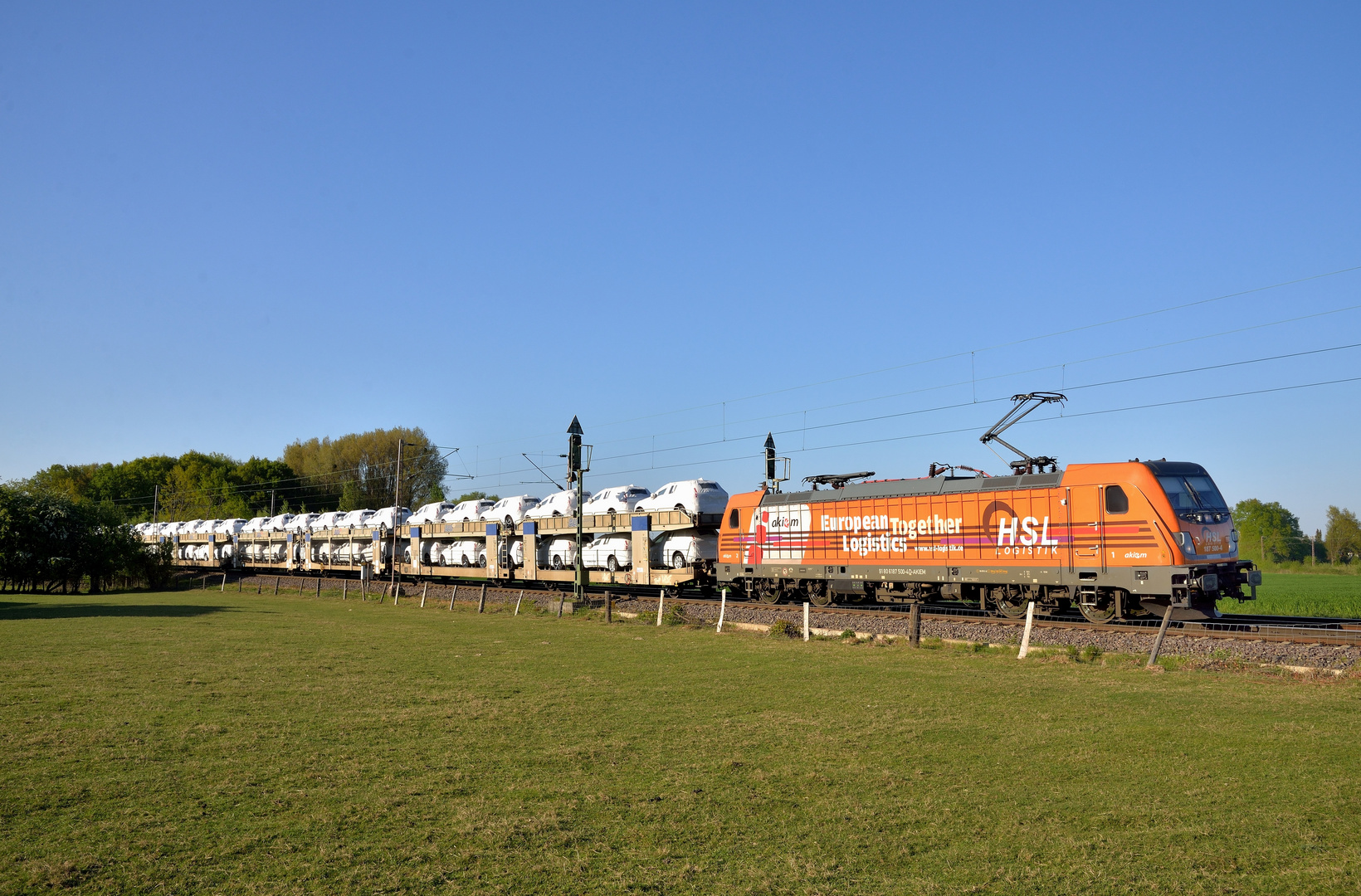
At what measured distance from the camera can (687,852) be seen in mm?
6586

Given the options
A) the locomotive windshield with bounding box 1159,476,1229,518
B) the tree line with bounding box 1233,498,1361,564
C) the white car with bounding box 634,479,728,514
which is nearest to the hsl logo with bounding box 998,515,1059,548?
the locomotive windshield with bounding box 1159,476,1229,518

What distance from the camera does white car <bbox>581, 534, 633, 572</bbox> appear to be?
3606 centimetres

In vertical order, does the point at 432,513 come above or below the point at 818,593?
above

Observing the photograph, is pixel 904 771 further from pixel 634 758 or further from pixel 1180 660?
pixel 1180 660

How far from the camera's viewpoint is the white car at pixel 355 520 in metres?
55.4

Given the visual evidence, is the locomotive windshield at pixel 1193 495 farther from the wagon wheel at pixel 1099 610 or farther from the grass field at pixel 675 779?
the grass field at pixel 675 779

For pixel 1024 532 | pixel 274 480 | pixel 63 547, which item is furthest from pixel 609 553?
pixel 274 480

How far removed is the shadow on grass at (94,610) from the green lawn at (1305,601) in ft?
112

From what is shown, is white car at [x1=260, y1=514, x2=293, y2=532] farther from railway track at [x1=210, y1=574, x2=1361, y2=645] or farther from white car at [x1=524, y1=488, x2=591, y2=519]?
railway track at [x1=210, y1=574, x2=1361, y2=645]

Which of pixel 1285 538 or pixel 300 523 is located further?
pixel 1285 538

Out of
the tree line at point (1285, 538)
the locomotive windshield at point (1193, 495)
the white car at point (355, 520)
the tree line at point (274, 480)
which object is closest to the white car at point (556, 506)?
the white car at point (355, 520)

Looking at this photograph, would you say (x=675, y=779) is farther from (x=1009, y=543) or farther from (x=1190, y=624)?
(x=1009, y=543)

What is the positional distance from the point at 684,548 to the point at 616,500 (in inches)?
216

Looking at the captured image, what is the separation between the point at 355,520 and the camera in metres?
56.4
